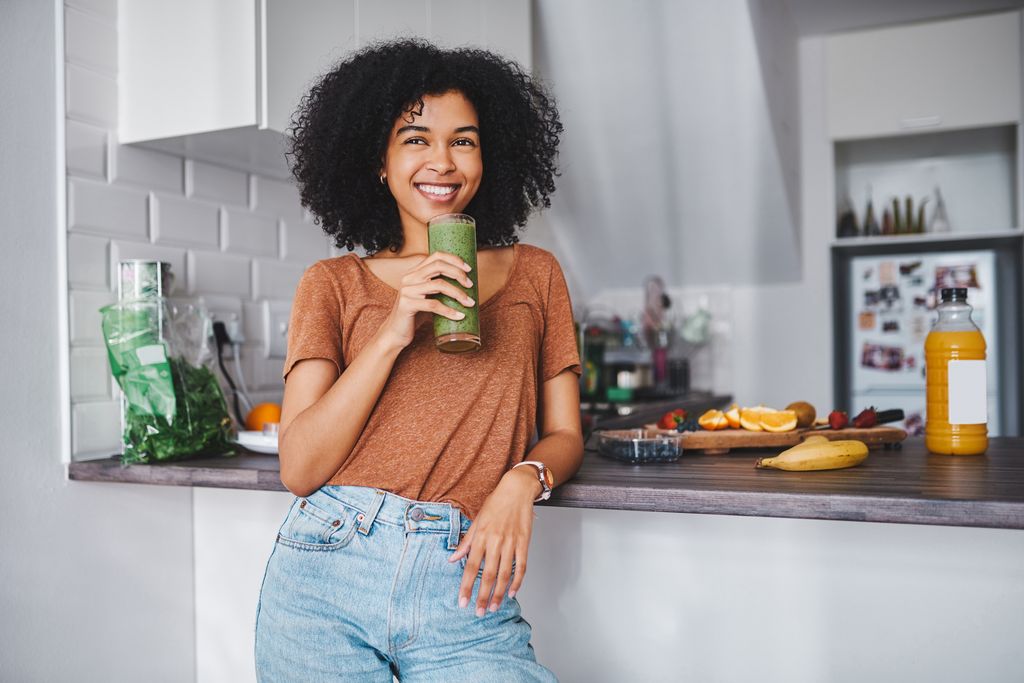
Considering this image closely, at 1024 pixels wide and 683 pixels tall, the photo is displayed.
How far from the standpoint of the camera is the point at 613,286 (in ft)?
14.4

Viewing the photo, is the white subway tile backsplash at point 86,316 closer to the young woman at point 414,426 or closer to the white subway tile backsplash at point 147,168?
the white subway tile backsplash at point 147,168

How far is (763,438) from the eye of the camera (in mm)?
1732

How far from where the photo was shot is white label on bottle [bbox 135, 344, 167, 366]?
169 centimetres

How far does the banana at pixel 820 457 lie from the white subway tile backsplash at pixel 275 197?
4.38 ft

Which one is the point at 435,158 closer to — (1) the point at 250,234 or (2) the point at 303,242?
(1) the point at 250,234

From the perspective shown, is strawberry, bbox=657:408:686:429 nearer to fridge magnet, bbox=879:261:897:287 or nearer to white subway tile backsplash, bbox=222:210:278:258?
white subway tile backsplash, bbox=222:210:278:258

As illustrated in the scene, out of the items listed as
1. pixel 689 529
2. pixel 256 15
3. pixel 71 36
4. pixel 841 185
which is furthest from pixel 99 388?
pixel 841 185

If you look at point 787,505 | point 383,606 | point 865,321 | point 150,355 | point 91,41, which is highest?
point 91,41

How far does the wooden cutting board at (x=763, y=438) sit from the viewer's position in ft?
5.61

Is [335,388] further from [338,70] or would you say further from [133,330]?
[133,330]

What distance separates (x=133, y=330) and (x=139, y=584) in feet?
1.85

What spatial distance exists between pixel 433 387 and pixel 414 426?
6cm

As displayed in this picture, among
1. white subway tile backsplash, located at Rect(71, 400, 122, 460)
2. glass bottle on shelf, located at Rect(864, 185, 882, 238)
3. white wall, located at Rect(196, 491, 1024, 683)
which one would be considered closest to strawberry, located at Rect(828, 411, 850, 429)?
white wall, located at Rect(196, 491, 1024, 683)

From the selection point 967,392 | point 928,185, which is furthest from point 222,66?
point 928,185
